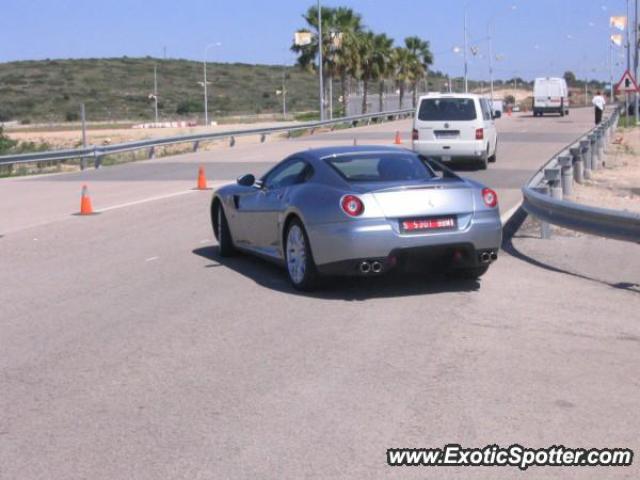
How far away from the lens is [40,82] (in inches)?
4978

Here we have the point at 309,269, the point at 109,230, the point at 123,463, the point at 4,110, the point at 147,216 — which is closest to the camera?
the point at 123,463

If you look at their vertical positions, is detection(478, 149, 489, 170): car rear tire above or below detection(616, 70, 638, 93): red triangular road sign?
below

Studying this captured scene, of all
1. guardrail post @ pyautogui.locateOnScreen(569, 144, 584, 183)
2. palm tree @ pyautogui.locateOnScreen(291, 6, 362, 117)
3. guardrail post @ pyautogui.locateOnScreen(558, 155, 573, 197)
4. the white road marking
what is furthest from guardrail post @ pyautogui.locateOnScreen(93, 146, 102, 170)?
palm tree @ pyautogui.locateOnScreen(291, 6, 362, 117)

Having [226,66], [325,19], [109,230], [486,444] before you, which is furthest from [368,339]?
[226,66]

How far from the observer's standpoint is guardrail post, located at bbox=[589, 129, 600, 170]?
25.2m

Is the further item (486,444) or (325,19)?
(325,19)

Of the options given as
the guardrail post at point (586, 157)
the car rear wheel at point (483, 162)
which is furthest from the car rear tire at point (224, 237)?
the car rear wheel at point (483, 162)

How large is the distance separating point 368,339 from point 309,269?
5.83 feet

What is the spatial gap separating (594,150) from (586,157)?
9.59 ft

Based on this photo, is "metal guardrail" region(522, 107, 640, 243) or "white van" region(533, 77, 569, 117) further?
"white van" region(533, 77, 569, 117)

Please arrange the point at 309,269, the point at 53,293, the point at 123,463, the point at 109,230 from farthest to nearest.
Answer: the point at 109,230 < the point at 53,293 < the point at 309,269 < the point at 123,463

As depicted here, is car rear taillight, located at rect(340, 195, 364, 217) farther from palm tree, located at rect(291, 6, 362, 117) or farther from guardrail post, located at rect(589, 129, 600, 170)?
palm tree, located at rect(291, 6, 362, 117)

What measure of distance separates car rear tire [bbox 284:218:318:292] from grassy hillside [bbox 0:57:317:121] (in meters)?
90.9

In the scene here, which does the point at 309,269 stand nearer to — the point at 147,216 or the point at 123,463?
the point at 123,463
